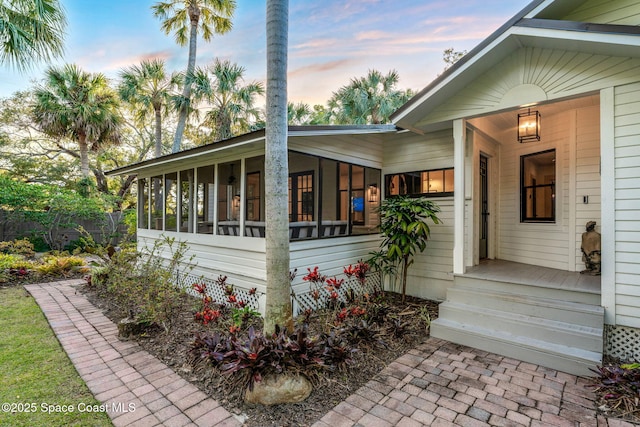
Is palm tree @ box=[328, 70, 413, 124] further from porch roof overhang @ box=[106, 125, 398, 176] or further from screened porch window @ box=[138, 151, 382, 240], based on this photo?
porch roof overhang @ box=[106, 125, 398, 176]

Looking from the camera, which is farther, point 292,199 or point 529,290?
point 292,199

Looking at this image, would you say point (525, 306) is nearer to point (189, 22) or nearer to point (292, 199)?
point (292, 199)

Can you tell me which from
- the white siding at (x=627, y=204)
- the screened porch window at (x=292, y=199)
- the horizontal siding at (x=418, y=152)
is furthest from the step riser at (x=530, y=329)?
the horizontal siding at (x=418, y=152)

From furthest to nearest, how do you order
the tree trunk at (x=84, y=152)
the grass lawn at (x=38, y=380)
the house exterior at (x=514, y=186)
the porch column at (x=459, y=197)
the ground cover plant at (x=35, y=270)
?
the tree trunk at (x=84, y=152), the ground cover plant at (x=35, y=270), the porch column at (x=459, y=197), the house exterior at (x=514, y=186), the grass lawn at (x=38, y=380)

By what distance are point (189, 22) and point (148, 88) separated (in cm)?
347

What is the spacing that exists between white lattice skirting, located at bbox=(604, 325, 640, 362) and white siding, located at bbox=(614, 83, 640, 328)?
0.33 ft

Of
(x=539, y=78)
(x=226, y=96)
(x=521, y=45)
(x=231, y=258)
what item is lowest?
(x=231, y=258)

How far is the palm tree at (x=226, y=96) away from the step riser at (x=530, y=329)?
457 inches

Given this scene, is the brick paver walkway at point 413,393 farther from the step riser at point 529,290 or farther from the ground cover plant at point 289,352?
the step riser at point 529,290

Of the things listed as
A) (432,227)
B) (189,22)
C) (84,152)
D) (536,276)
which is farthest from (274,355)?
(84,152)

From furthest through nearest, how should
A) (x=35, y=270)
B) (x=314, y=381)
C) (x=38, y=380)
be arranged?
(x=35, y=270)
(x=38, y=380)
(x=314, y=381)

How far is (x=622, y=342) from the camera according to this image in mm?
3432

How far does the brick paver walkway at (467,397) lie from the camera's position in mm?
2453

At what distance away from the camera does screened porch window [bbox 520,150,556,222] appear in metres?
5.49
